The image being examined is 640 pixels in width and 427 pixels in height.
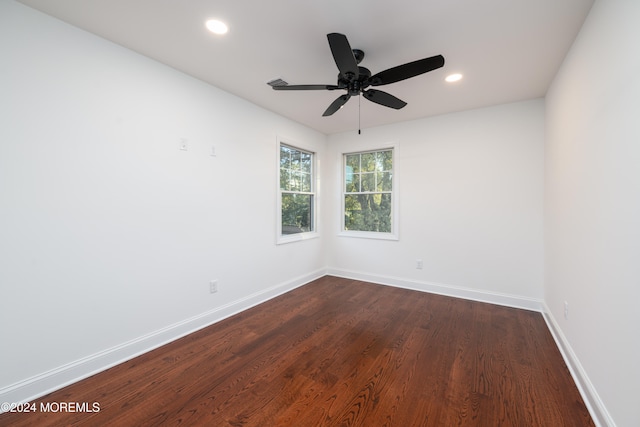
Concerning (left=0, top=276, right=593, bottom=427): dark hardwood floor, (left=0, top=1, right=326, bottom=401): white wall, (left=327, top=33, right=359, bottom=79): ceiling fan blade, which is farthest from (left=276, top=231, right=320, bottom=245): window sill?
(left=327, top=33, right=359, bottom=79): ceiling fan blade

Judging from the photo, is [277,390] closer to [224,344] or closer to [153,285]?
[224,344]

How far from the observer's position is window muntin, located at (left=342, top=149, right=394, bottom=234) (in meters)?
4.36

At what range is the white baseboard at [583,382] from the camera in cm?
151

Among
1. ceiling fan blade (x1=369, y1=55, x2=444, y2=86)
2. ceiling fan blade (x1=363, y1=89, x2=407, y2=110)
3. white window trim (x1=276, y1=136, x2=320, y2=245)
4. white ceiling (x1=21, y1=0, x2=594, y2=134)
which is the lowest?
white window trim (x1=276, y1=136, x2=320, y2=245)

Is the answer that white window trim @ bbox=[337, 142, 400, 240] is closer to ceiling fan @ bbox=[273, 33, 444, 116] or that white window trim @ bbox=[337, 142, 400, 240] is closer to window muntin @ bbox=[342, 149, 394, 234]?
window muntin @ bbox=[342, 149, 394, 234]

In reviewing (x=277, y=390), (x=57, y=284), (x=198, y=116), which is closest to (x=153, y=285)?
(x=57, y=284)

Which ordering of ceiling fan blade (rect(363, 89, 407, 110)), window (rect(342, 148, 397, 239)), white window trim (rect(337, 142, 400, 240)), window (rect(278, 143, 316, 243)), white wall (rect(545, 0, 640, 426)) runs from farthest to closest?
window (rect(342, 148, 397, 239)) < white window trim (rect(337, 142, 400, 240)) < window (rect(278, 143, 316, 243)) < ceiling fan blade (rect(363, 89, 407, 110)) < white wall (rect(545, 0, 640, 426))

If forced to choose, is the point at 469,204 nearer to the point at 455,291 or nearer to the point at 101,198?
the point at 455,291

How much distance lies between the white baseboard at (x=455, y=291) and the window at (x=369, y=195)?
0.69 metres

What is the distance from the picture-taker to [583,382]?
1802 millimetres

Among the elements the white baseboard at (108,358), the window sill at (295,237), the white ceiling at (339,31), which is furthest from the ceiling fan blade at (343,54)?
the white baseboard at (108,358)

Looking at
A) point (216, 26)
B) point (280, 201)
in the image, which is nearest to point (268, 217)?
point (280, 201)

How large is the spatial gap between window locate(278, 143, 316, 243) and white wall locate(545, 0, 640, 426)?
123 inches

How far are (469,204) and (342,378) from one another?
9.38 feet
